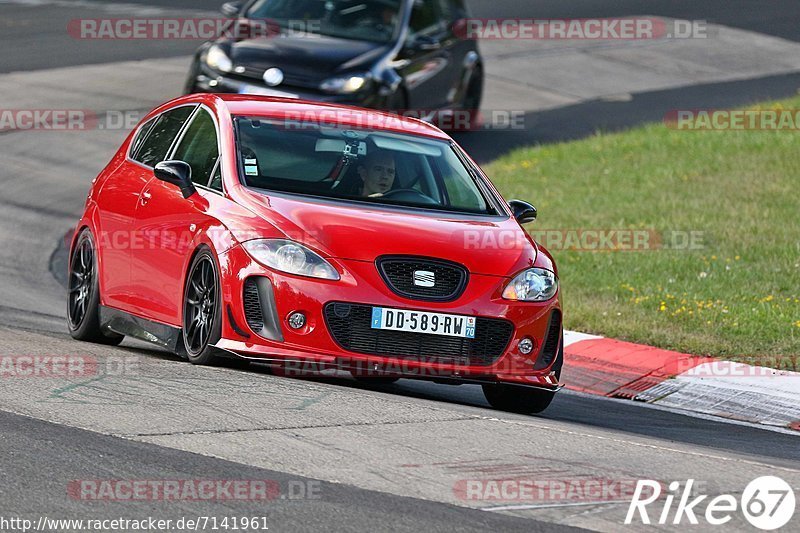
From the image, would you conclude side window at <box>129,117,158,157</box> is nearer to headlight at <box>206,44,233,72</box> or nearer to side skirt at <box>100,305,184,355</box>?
side skirt at <box>100,305,184,355</box>

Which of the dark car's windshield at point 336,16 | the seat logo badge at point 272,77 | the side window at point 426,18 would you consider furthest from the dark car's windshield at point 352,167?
the side window at point 426,18

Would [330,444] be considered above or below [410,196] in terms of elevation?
below

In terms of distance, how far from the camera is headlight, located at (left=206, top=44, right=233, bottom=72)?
1681 centimetres

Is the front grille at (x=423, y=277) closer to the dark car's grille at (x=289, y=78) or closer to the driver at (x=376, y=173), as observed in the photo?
the driver at (x=376, y=173)

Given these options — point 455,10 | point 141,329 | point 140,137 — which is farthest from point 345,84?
point 141,329

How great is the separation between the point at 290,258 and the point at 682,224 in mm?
7817

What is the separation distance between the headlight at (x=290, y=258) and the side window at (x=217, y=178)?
83 cm

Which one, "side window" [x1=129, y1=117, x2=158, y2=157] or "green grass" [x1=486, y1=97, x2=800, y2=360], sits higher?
"side window" [x1=129, y1=117, x2=158, y2=157]

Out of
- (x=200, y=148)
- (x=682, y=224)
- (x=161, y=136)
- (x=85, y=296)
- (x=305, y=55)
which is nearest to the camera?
(x=200, y=148)

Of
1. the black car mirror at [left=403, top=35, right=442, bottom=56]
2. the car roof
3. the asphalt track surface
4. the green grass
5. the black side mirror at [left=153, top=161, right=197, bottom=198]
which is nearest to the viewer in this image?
the asphalt track surface

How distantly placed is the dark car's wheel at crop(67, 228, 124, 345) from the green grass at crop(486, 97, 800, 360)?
3886 mm

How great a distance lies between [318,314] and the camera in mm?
8414

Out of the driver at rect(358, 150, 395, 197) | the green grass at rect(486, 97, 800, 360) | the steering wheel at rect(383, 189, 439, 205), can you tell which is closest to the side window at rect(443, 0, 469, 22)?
the green grass at rect(486, 97, 800, 360)

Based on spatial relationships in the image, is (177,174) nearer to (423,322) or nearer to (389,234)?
(389,234)
